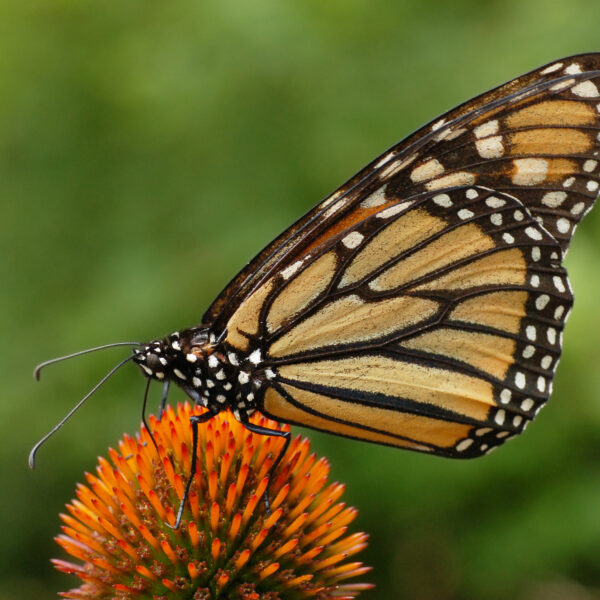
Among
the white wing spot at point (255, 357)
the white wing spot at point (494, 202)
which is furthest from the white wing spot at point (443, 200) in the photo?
the white wing spot at point (255, 357)

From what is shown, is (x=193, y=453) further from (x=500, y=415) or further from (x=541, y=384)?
(x=541, y=384)

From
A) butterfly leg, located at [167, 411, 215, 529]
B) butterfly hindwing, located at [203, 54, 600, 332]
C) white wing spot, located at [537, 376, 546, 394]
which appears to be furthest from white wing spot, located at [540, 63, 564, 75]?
butterfly leg, located at [167, 411, 215, 529]

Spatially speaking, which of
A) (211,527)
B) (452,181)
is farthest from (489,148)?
(211,527)

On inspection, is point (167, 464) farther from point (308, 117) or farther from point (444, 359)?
point (308, 117)

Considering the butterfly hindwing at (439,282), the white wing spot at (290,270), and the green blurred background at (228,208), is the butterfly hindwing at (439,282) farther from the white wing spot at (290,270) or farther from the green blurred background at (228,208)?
the green blurred background at (228,208)

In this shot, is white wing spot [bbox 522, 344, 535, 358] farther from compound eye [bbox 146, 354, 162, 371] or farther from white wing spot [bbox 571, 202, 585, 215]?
compound eye [bbox 146, 354, 162, 371]

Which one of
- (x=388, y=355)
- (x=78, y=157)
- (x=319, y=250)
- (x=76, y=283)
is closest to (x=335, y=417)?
(x=388, y=355)
